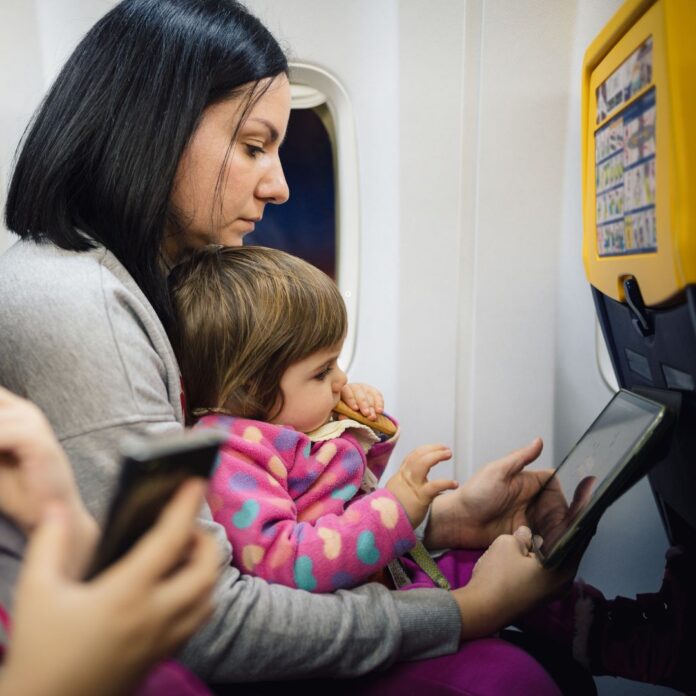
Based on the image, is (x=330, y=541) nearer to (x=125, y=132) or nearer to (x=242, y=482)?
(x=242, y=482)

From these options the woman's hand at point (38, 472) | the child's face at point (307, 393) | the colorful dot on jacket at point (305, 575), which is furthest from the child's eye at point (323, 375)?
the woman's hand at point (38, 472)

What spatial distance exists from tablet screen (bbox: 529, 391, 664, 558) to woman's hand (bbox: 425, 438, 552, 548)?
4cm

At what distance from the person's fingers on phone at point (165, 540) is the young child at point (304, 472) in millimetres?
585

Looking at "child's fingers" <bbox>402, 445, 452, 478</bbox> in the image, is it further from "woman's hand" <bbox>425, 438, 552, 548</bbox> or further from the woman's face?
the woman's face

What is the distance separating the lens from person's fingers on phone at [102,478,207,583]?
1.65 feet

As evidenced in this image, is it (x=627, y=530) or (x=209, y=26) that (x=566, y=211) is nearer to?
(x=627, y=530)

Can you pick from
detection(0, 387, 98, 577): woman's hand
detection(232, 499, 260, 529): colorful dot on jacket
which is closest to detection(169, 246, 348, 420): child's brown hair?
detection(232, 499, 260, 529): colorful dot on jacket

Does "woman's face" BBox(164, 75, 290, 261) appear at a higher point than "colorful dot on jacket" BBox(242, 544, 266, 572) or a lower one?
higher

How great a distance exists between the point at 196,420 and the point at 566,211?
131cm

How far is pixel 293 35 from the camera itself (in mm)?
2025

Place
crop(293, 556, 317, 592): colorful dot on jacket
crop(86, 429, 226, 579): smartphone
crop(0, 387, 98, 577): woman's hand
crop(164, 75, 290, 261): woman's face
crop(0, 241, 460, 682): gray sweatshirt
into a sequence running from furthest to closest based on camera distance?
crop(164, 75, 290, 261): woman's face
crop(293, 556, 317, 592): colorful dot on jacket
crop(0, 241, 460, 682): gray sweatshirt
crop(0, 387, 98, 577): woman's hand
crop(86, 429, 226, 579): smartphone

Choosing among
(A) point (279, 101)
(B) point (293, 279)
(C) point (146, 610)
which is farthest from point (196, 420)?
(C) point (146, 610)

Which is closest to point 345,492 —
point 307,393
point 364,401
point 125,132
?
point 307,393

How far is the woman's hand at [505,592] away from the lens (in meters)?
1.12
